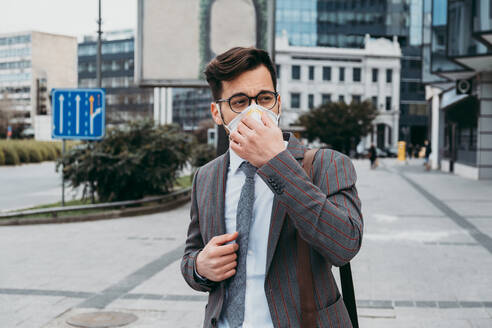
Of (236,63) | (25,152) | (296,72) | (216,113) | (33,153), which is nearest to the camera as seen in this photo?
(236,63)

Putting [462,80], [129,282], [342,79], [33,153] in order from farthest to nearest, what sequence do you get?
1. [342,79]
2. [33,153]
3. [462,80]
4. [129,282]

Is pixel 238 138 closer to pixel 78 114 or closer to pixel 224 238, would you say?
pixel 224 238

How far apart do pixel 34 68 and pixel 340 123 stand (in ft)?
232

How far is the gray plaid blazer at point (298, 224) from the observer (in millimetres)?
1607

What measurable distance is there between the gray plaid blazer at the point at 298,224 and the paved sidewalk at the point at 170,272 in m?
3.67

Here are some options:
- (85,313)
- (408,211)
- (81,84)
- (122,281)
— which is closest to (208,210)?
(85,313)

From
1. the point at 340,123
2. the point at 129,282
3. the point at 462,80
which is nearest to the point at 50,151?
the point at 340,123

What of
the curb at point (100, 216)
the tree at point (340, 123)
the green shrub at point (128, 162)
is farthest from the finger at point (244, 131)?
the tree at point (340, 123)

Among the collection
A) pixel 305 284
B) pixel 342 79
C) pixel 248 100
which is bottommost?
pixel 305 284

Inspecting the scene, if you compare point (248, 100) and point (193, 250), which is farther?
point (193, 250)

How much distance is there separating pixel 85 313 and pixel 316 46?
7838 centimetres

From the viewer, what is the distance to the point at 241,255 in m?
1.76

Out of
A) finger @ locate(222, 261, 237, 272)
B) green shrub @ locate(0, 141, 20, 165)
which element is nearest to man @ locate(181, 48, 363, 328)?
finger @ locate(222, 261, 237, 272)

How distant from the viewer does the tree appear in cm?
6081
